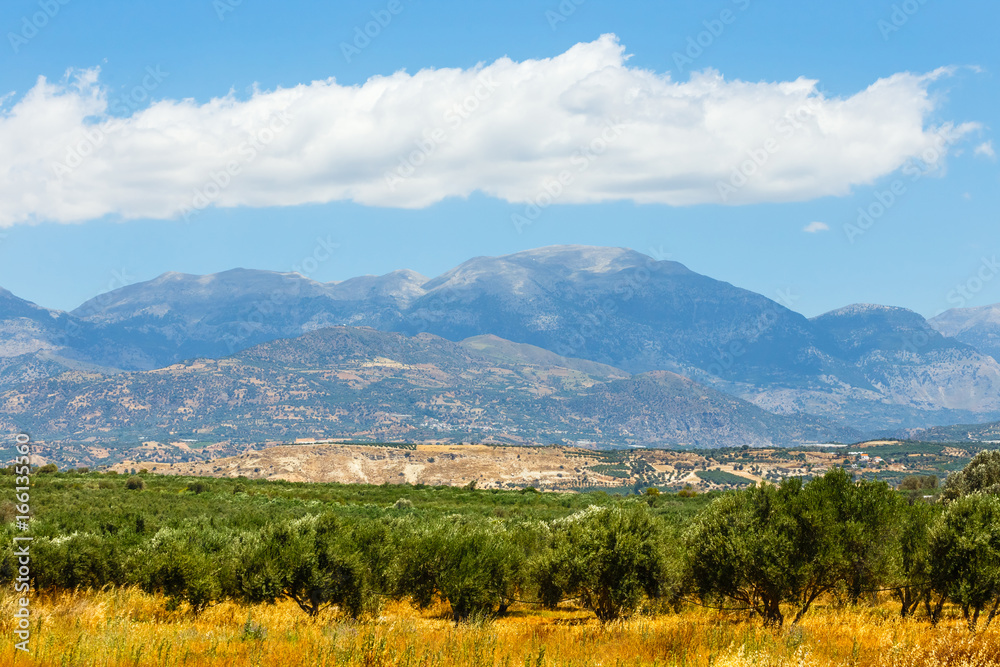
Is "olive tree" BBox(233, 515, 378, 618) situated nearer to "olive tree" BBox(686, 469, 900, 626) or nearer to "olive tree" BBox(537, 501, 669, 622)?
"olive tree" BBox(537, 501, 669, 622)

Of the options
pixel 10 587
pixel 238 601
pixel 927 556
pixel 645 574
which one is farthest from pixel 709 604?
pixel 10 587

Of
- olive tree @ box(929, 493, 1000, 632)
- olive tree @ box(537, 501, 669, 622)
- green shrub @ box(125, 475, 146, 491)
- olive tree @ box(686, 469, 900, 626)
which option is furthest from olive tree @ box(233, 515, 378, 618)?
green shrub @ box(125, 475, 146, 491)

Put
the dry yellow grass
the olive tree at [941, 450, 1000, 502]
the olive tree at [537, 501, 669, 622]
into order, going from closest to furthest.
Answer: the dry yellow grass
the olive tree at [537, 501, 669, 622]
the olive tree at [941, 450, 1000, 502]

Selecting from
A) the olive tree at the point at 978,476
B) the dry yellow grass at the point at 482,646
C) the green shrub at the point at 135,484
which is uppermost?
the dry yellow grass at the point at 482,646

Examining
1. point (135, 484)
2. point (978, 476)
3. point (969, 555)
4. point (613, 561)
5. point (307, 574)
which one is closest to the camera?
point (969, 555)

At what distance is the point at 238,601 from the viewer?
25.5 metres

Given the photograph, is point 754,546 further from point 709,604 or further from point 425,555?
point 425,555

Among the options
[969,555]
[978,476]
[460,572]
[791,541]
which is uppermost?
[791,541]

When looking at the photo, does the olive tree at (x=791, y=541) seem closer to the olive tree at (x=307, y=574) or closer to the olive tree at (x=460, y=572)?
the olive tree at (x=460, y=572)

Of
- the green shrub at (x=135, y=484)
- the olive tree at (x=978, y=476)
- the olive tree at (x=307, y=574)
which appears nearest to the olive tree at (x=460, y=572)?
the olive tree at (x=307, y=574)

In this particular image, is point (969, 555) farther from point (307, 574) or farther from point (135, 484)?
point (135, 484)

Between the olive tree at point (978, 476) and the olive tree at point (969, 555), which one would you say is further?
the olive tree at point (978, 476)

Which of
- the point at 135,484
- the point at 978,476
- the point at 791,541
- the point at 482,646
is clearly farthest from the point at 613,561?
the point at 135,484

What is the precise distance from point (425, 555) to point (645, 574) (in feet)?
25.2
